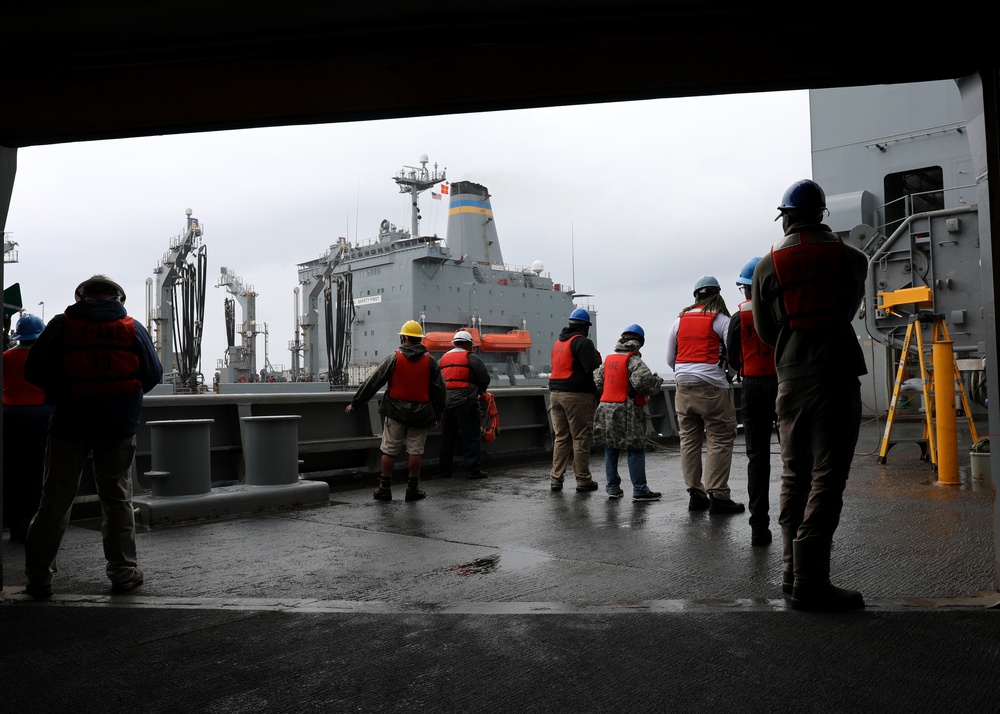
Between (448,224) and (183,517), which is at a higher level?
(448,224)

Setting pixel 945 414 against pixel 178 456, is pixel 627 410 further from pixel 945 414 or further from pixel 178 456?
pixel 178 456

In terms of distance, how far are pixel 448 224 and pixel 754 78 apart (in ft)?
134

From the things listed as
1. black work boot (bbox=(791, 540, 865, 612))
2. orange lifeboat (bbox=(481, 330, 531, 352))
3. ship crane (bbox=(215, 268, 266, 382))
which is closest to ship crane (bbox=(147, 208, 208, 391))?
ship crane (bbox=(215, 268, 266, 382))

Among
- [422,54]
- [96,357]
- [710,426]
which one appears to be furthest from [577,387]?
[96,357]

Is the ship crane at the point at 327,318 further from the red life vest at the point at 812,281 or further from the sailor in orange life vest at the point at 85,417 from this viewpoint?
the red life vest at the point at 812,281

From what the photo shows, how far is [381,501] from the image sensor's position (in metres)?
7.56

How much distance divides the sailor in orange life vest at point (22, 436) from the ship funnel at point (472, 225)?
122 feet

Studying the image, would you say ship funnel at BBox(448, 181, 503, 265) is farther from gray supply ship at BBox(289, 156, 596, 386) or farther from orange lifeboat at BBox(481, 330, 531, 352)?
orange lifeboat at BBox(481, 330, 531, 352)

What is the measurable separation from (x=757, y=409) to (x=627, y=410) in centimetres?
222

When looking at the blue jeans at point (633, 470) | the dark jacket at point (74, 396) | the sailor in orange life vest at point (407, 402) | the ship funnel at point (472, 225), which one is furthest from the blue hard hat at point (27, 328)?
the ship funnel at point (472, 225)

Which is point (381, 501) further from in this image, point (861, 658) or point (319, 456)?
point (861, 658)

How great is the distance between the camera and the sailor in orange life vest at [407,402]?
7.71 meters

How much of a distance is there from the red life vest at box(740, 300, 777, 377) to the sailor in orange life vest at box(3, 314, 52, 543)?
502 cm

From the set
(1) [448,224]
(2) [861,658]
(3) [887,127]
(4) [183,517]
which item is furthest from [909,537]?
(1) [448,224]
